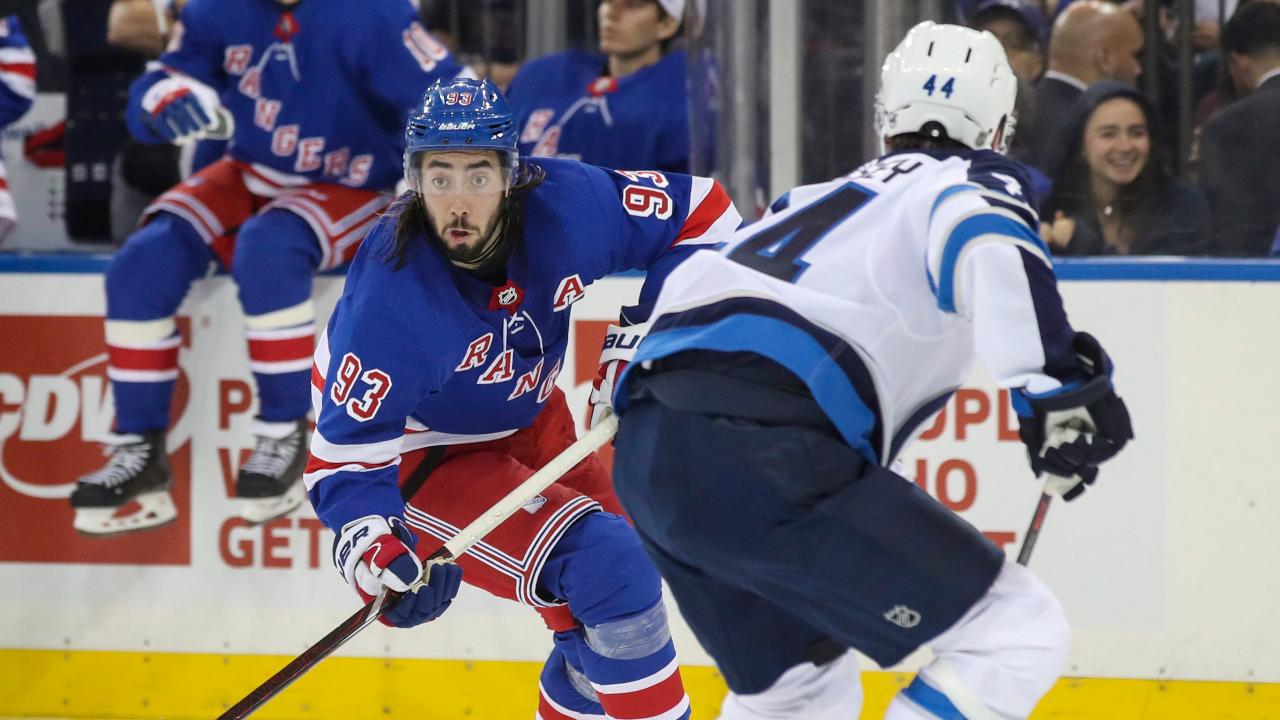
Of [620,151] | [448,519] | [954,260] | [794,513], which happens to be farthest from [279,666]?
[954,260]

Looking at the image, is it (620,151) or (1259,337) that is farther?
(620,151)

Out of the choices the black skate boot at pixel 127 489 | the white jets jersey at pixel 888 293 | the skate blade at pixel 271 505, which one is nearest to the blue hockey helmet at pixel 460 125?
the white jets jersey at pixel 888 293

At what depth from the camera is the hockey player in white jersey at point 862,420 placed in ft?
6.41

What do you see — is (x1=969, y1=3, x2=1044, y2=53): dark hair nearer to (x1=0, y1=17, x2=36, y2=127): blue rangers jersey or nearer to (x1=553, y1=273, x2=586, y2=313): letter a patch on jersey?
(x1=553, y1=273, x2=586, y2=313): letter a patch on jersey

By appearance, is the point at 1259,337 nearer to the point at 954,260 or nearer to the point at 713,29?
the point at 713,29

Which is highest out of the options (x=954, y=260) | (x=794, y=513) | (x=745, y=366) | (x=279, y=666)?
(x=954, y=260)

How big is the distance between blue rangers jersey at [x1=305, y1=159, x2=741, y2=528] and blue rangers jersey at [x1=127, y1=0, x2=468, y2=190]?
0.80m

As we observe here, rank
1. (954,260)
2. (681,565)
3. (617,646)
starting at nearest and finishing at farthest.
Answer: (954,260) → (681,565) → (617,646)

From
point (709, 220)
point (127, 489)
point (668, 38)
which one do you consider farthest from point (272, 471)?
point (668, 38)

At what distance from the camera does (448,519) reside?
2.72 meters

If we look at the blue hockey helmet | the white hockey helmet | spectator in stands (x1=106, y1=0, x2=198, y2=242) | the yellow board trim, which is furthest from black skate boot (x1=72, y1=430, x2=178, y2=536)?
the white hockey helmet

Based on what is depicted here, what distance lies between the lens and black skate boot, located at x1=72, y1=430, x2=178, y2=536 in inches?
132

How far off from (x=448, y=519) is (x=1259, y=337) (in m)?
1.58

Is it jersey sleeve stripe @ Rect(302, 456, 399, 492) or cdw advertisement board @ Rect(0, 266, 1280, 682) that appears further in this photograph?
cdw advertisement board @ Rect(0, 266, 1280, 682)
